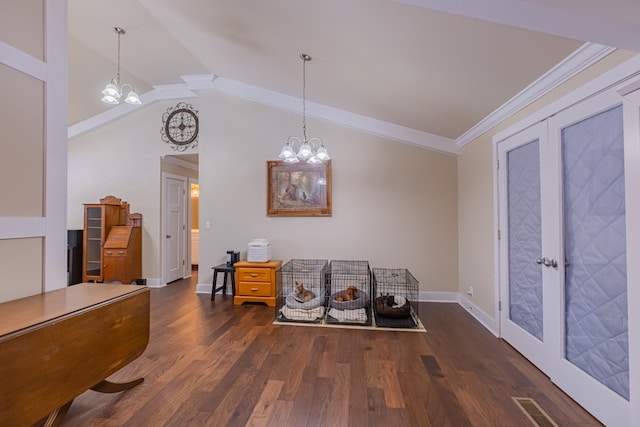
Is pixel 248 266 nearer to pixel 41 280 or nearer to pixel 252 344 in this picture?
pixel 252 344

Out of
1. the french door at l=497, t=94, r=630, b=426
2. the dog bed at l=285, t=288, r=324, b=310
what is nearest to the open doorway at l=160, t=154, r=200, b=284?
the dog bed at l=285, t=288, r=324, b=310

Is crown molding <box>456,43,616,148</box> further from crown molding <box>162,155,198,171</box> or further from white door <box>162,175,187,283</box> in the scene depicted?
white door <box>162,175,187,283</box>

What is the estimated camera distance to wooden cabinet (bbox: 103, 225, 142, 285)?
14.3 feet

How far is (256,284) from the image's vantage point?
3.75 m

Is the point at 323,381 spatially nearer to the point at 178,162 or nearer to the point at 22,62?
the point at 22,62

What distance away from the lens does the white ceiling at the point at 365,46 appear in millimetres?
1204

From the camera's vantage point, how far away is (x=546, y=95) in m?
2.05

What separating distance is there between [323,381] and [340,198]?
2552mm

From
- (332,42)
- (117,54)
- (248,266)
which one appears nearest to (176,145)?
(117,54)

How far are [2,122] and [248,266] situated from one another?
270cm

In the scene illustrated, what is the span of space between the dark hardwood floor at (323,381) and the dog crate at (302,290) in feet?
0.84

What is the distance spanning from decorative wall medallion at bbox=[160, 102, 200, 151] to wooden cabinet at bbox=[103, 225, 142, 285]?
63.2 inches

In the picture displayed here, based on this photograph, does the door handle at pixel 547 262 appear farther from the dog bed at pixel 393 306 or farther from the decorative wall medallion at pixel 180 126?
the decorative wall medallion at pixel 180 126

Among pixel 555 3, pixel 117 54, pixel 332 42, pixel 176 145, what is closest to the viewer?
pixel 555 3
